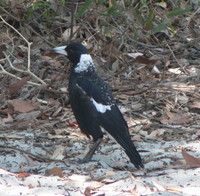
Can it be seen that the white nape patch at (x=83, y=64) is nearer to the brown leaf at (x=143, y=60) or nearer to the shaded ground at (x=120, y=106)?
the shaded ground at (x=120, y=106)

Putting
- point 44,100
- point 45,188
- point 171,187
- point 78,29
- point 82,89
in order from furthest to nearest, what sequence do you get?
point 78,29 → point 44,100 → point 82,89 → point 171,187 → point 45,188

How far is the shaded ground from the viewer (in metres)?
3.79

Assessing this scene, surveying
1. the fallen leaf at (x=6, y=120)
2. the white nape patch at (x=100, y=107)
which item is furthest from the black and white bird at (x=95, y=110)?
the fallen leaf at (x=6, y=120)

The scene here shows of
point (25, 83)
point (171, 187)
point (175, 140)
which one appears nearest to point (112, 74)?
point (25, 83)

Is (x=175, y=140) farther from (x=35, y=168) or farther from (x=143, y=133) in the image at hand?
(x=35, y=168)

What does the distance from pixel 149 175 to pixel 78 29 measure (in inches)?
120

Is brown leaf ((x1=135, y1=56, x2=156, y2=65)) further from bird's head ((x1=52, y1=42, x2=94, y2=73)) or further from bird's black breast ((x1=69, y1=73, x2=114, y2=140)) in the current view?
bird's black breast ((x1=69, y1=73, x2=114, y2=140))

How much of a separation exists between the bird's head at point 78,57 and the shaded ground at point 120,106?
2.08 feet

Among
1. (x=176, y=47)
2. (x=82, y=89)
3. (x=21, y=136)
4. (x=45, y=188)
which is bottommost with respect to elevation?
(x=176, y=47)

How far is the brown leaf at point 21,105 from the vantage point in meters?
5.86

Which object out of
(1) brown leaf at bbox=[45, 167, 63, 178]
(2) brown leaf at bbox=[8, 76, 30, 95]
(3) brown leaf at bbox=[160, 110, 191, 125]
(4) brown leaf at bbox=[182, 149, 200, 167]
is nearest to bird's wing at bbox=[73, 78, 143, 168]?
(4) brown leaf at bbox=[182, 149, 200, 167]

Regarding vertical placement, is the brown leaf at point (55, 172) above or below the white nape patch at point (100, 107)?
above

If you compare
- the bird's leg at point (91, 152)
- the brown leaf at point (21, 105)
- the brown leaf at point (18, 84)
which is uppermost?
the bird's leg at point (91, 152)

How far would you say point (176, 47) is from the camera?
7805 mm
